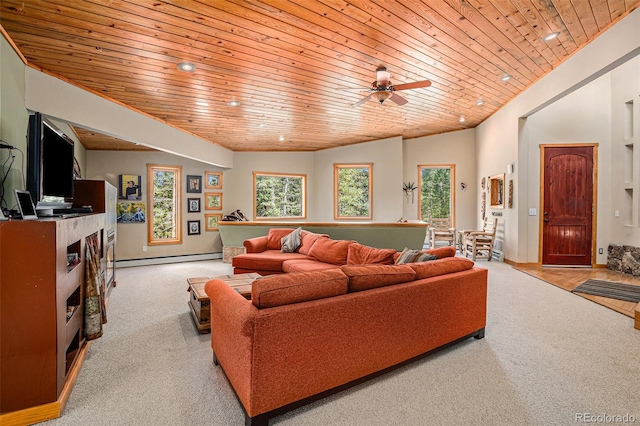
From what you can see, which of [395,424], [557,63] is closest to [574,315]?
[395,424]

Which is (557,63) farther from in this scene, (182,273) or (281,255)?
(182,273)

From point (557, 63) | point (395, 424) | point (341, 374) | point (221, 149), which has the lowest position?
point (395, 424)

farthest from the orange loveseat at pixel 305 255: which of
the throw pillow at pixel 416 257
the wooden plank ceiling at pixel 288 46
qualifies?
the wooden plank ceiling at pixel 288 46

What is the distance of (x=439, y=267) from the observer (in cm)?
259

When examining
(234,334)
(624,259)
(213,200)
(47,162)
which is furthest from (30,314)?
(624,259)

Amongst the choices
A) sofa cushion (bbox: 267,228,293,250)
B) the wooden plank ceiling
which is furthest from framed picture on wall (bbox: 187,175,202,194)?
sofa cushion (bbox: 267,228,293,250)

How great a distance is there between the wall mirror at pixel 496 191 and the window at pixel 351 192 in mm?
2837

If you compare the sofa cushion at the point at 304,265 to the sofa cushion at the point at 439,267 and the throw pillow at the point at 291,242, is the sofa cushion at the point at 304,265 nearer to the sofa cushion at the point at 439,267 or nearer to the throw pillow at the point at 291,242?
the throw pillow at the point at 291,242

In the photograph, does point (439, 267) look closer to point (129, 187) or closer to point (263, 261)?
point (263, 261)

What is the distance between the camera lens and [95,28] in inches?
104

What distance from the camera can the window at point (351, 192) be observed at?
823cm

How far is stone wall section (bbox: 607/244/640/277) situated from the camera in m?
5.27

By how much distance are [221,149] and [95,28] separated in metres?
4.85

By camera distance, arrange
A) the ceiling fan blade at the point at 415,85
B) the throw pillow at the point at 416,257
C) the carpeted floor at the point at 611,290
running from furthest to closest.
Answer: the carpeted floor at the point at 611,290
the ceiling fan blade at the point at 415,85
the throw pillow at the point at 416,257
